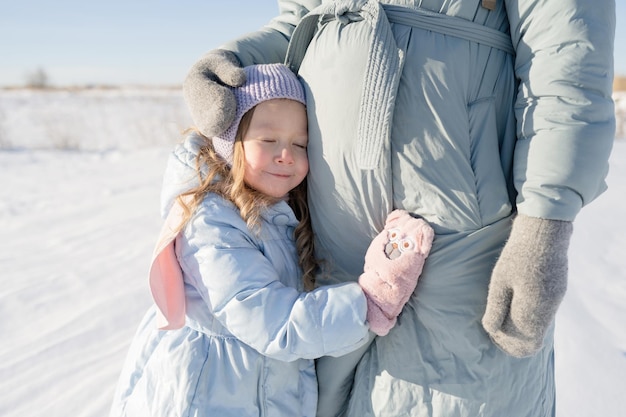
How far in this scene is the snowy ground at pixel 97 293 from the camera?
2.37 m

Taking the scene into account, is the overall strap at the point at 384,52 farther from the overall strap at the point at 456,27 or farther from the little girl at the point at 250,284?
the little girl at the point at 250,284

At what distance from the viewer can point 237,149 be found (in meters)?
1.52

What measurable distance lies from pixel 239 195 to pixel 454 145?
2.05ft

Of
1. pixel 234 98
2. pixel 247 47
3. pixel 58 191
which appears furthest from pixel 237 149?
pixel 58 191

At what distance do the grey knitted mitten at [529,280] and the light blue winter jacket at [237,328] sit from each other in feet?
1.09

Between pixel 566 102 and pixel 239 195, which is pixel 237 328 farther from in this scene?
→ pixel 566 102

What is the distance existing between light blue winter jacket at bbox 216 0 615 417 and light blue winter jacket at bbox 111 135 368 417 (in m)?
0.17

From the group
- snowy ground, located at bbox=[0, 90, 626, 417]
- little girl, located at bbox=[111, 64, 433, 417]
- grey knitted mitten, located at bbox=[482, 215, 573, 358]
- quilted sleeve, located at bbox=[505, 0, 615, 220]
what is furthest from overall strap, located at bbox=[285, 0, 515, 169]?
snowy ground, located at bbox=[0, 90, 626, 417]

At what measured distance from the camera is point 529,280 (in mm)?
1110

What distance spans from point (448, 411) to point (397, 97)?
31.8 inches

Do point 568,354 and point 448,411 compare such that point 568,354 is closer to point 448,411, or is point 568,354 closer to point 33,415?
point 448,411

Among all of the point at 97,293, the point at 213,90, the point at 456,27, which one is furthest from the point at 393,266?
the point at 97,293

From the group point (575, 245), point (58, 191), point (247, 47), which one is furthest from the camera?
point (58, 191)

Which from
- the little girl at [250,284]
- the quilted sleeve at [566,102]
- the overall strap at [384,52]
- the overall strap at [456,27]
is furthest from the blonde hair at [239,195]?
the quilted sleeve at [566,102]
